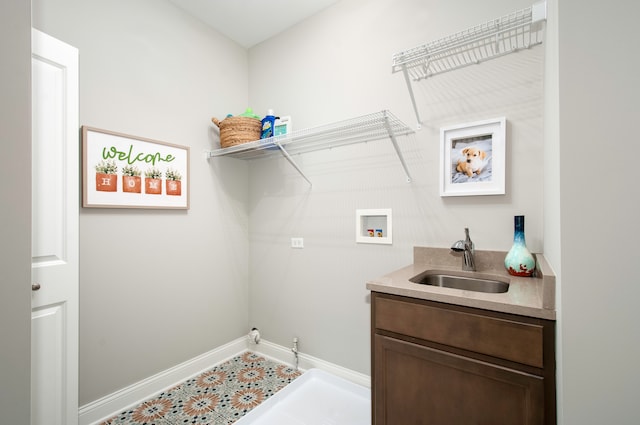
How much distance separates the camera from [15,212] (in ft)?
3.65

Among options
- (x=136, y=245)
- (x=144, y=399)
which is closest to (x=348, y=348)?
(x=144, y=399)

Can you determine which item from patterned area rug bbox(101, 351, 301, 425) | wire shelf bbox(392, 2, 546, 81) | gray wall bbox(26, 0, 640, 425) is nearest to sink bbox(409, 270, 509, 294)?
gray wall bbox(26, 0, 640, 425)

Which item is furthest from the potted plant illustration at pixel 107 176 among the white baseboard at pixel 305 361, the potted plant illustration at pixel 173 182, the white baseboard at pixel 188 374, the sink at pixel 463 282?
the sink at pixel 463 282

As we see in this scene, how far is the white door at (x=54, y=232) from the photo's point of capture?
1.41 metres

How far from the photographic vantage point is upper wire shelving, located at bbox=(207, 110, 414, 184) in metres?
1.67

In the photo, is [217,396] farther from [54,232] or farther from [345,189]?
[345,189]

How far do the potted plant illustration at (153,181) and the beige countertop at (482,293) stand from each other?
161cm

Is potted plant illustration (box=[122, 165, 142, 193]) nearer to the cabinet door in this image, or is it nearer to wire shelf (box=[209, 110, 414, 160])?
wire shelf (box=[209, 110, 414, 160])

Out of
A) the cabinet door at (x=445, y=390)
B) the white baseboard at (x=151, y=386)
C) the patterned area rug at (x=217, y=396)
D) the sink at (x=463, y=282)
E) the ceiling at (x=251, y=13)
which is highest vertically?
the ceiling at (x=251, y=13)

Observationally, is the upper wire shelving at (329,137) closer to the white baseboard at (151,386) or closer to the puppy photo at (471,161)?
the puppy photo at (471,161)

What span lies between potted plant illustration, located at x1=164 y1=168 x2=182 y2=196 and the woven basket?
0.43 m

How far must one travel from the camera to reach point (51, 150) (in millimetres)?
1475

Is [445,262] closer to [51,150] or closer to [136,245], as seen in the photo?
[136,245]

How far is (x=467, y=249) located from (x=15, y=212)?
203cm
